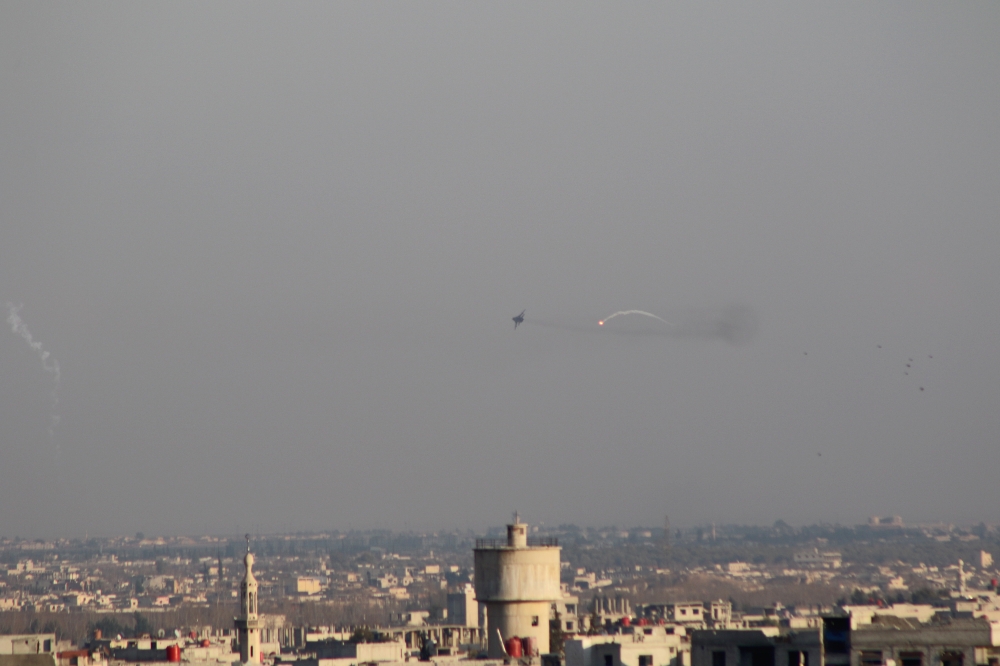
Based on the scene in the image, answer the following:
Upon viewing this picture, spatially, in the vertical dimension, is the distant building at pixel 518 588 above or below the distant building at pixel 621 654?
above

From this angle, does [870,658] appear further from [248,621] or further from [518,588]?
[248,621]

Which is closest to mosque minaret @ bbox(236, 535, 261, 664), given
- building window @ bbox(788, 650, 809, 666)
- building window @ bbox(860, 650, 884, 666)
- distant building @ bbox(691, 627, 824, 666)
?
distant building @ bbox(691, 627, 824, 666)

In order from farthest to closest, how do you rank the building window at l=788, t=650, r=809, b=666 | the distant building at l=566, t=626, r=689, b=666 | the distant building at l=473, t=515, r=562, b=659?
the distant building at l=473, t=515, r=562, b=659, the distant building at l=566, t=626, r=689, b=666, the building window at l=788, t=650, r=809, b=666

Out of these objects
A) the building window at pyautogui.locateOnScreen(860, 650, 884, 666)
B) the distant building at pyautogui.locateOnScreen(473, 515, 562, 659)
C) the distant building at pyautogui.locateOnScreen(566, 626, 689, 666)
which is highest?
the distant building at pyautogui.locateOnScreen(473, 515, 562, 659)

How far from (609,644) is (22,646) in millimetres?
34632

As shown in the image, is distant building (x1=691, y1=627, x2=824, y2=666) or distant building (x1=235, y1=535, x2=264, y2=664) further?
distant building (x1=235, y1=535, x2=264, y2=664)

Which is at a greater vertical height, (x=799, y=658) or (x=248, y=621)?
(x=248, y=621)

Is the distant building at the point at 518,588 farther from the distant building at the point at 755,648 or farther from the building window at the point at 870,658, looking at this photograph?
the building window at the point at 870,658

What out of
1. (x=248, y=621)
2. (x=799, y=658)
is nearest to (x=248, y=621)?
(x=248, y=621)

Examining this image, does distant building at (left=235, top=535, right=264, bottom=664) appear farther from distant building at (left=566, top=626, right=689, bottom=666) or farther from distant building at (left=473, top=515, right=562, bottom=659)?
distant building at (left=566, top=626, right=689, bottom=666)

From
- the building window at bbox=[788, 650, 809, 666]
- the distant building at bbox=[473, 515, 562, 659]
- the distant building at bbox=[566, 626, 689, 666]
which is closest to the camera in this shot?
the building window at bbox=[788, 650, 809, 666]

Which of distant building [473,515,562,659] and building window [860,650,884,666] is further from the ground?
distant building [473,515,562,659]

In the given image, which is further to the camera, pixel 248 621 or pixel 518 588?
pixel 248 621

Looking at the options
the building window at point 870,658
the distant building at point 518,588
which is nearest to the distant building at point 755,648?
the building window at point 870,658
